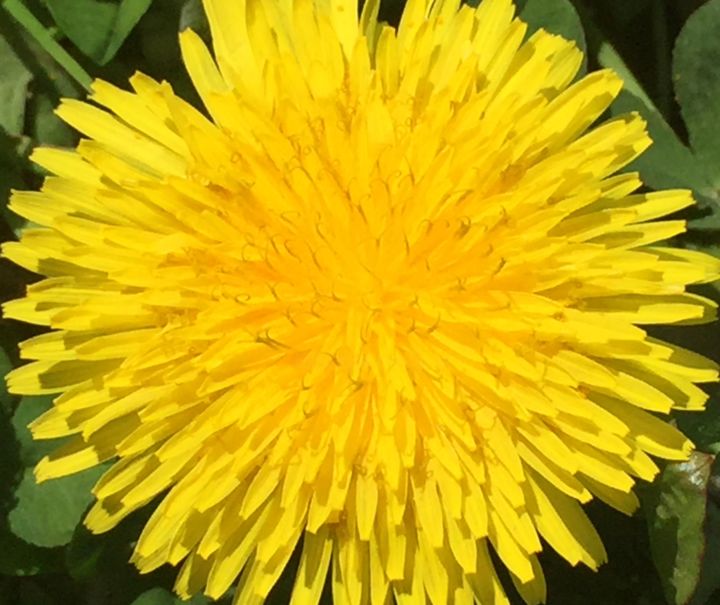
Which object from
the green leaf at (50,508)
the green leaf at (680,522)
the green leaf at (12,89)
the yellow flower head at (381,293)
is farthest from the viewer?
the green leaf at (12,89)

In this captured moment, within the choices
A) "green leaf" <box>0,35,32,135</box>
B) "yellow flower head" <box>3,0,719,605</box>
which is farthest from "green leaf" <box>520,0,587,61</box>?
"green leaf" <box>0,35,32,135</box>

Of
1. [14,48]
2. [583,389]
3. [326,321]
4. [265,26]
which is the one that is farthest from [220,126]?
[14,48]

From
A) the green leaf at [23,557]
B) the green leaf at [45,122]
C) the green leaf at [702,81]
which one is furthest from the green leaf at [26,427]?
the green leaf at [702,81]

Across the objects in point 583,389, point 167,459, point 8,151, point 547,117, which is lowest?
point 583,389

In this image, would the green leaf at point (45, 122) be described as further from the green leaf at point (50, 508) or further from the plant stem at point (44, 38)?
the green leaf at point (50, 508)

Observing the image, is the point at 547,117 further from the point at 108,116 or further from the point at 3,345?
A: the point at 3,345

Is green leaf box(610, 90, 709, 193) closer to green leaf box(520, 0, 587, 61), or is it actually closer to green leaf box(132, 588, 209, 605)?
green leaf box(520, 0, 587, 61)
